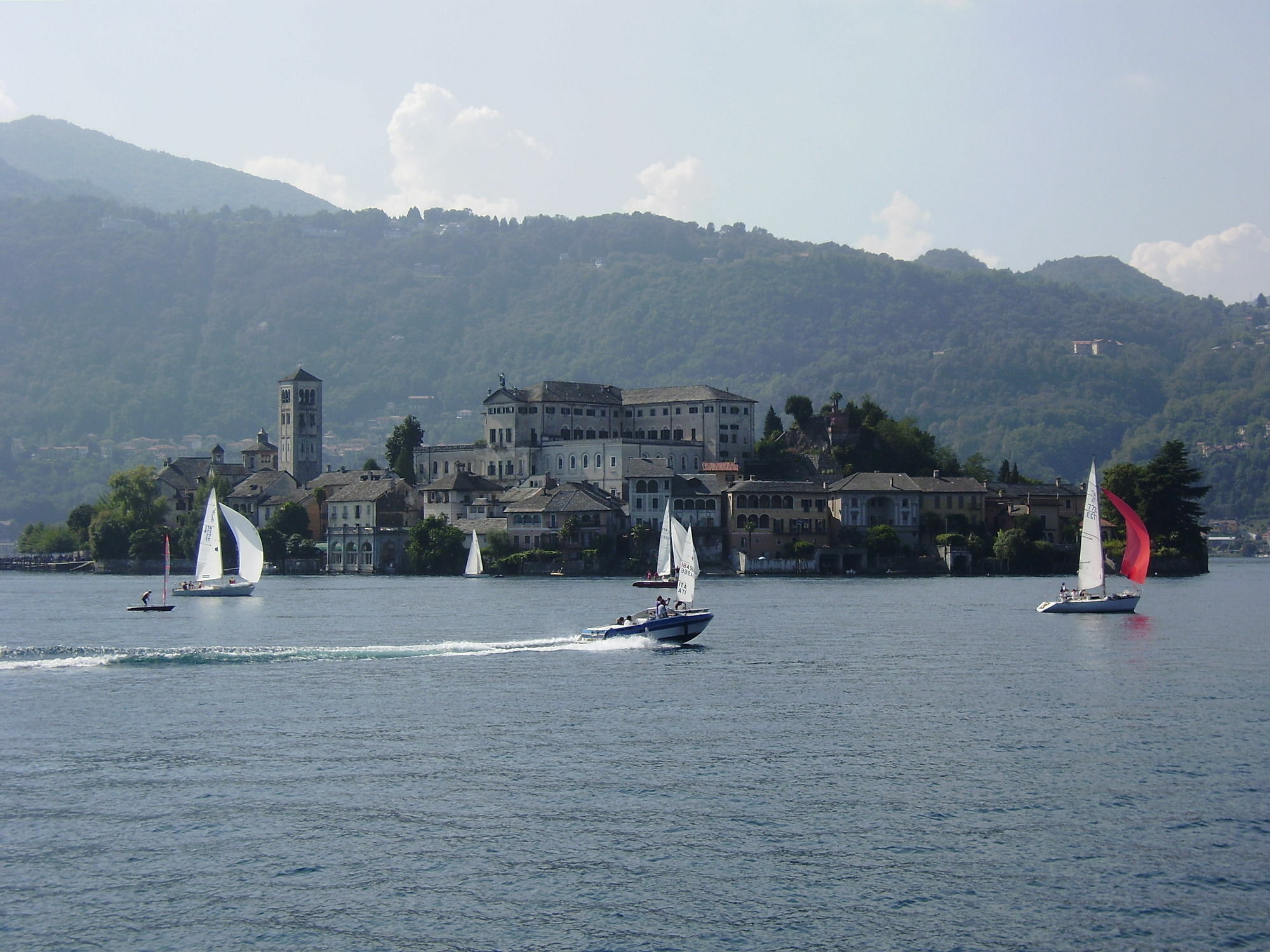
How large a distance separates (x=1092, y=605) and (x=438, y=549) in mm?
78210

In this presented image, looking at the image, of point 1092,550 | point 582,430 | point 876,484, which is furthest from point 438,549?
point 1092,550

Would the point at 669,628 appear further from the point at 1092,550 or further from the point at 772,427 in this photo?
the point at 772,427

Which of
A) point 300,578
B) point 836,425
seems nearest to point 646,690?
point 300,578

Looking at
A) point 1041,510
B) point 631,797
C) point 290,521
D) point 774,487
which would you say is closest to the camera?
point 631,797

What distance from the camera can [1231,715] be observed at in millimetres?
51750

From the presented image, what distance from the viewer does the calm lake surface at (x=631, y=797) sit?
3034cm

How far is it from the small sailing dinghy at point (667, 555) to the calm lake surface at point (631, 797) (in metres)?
27.9

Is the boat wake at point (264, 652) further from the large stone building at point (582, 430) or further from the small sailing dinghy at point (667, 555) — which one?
the large stone building at point (582, 430)

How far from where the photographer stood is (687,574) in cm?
7756

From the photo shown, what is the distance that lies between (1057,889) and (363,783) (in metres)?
16.8

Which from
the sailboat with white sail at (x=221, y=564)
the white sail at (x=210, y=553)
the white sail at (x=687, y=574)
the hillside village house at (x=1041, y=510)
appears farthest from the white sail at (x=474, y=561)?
the white sail at (x=687, y=574)

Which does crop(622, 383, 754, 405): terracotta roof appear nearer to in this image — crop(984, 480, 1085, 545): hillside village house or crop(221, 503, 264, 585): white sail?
crop(984, 480, 1085, 545): hillside village house

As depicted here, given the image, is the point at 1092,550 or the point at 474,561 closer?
the point at 1092,550

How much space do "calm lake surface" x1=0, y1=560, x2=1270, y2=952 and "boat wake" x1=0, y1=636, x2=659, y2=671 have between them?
228 millimetres
